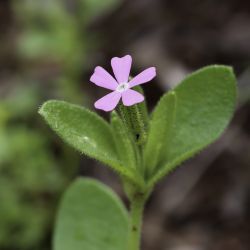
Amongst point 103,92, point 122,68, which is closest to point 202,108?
point 122,68

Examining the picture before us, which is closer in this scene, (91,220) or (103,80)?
(103,80)

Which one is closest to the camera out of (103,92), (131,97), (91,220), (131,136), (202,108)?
(131,97)

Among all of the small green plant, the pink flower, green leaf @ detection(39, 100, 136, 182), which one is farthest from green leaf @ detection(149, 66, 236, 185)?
the pink flower

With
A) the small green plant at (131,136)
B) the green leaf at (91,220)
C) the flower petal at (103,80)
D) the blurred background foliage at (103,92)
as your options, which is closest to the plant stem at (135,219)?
the small green plant at (131,136)

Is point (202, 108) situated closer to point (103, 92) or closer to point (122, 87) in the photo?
point (122, 87)

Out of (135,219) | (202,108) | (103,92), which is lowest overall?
(135,219)

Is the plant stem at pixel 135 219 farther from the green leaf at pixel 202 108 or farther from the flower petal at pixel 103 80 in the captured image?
the flower petal at pixel 103 80
